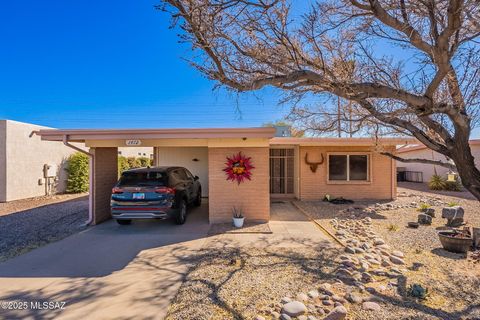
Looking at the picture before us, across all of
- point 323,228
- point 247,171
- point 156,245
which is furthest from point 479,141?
point 156,245

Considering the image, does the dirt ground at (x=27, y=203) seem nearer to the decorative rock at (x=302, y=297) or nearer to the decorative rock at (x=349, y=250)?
the decorative rock at (x=302, y=297)

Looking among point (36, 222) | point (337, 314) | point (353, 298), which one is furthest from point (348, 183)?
point (36, 222)

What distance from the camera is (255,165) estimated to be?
7414 mm

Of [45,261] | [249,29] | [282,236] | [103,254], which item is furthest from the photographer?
[282,236]

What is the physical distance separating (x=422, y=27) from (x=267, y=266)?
4346mm

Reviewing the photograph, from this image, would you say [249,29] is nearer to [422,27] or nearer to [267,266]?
[422,27]

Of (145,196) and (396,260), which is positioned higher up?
(145,196)

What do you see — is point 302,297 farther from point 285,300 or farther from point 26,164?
point 26,164

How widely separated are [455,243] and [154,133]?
7.02m

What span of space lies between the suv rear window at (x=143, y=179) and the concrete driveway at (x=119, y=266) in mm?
1248

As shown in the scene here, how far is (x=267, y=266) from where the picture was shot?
443 centimetres

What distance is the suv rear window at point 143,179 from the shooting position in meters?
6.73

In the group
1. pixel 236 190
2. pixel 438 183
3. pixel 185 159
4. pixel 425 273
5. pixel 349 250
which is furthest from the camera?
pixel 438 183

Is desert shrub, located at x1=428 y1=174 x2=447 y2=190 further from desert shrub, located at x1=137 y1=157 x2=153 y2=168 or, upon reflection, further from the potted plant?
desert shrub, located at x1=137 y1=157 x2=153 y2=168
